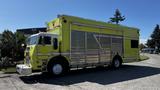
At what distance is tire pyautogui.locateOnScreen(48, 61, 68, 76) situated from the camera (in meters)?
13.7

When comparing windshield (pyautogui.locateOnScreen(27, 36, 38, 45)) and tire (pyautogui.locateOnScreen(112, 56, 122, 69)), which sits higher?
windshield (pyautogui.locateOnScreen(27, 36, 38, 45))

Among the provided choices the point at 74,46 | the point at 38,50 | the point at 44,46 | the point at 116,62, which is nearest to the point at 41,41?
the point at 44,46

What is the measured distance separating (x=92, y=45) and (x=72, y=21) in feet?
7.79

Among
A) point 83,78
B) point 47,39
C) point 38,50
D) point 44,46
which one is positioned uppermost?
point 47,39

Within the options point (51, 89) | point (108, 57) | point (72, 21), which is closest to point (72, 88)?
point (51, 89)

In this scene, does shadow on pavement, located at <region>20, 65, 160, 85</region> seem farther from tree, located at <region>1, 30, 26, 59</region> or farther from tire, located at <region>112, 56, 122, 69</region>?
tree, located at <region>1, 30, 26, 59</region>

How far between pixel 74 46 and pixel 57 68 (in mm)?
1862

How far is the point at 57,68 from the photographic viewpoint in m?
14.0

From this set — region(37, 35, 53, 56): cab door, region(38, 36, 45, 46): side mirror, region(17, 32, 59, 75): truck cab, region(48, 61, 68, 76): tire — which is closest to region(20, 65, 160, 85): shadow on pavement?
region(48, 61, 68, 76): tire

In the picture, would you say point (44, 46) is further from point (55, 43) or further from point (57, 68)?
point (57, 68)

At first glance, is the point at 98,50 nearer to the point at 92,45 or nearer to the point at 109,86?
the point at 92,45

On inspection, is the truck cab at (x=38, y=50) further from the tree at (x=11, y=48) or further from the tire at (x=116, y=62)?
the tree at (x=11, y=48)

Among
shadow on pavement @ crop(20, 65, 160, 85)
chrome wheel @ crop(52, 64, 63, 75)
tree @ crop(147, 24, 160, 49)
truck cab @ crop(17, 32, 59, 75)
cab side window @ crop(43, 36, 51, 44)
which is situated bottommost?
shadow on pavement @ crop(20, 65, 160, 85)

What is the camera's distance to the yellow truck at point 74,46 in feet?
44.1
